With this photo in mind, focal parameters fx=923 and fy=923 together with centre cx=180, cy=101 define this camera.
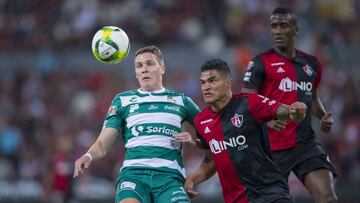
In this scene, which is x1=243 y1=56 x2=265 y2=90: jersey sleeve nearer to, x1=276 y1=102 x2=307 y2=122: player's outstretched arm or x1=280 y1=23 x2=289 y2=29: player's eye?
x1=280 y1=23 x2=289 y2=29: player's eye

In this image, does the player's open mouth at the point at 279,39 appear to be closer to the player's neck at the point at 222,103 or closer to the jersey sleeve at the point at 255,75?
the jersey sleeve at the point at 255,75

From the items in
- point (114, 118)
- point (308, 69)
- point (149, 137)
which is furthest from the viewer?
point (308, 69)

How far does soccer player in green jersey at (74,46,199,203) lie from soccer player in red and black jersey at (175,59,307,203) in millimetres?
354

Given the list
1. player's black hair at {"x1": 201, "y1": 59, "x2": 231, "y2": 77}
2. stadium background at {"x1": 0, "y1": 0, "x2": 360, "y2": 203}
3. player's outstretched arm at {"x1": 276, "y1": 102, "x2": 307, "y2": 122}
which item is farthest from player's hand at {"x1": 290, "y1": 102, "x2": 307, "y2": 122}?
stadium background at {"x1": 0, "y1": 0, "x2": 360, "y2": 203}

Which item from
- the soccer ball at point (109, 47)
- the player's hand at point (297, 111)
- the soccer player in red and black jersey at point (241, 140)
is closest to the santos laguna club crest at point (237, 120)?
the soccer player in red and black jersey at point (241, 140)

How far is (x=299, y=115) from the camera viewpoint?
8891mm

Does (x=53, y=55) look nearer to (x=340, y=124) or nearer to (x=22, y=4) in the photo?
(x=22, y=4)

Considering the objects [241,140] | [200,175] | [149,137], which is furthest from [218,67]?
[200,175]

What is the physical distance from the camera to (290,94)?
10.6 meters

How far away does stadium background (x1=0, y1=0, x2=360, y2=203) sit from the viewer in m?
18.7

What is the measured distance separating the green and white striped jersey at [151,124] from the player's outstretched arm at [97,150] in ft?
0.36

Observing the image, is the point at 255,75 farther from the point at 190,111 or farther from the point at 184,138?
the point at 184,138

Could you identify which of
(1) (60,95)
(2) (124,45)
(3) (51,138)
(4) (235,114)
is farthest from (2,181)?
(4) (235,114)

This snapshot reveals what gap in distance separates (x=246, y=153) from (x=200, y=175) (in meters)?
0.70
